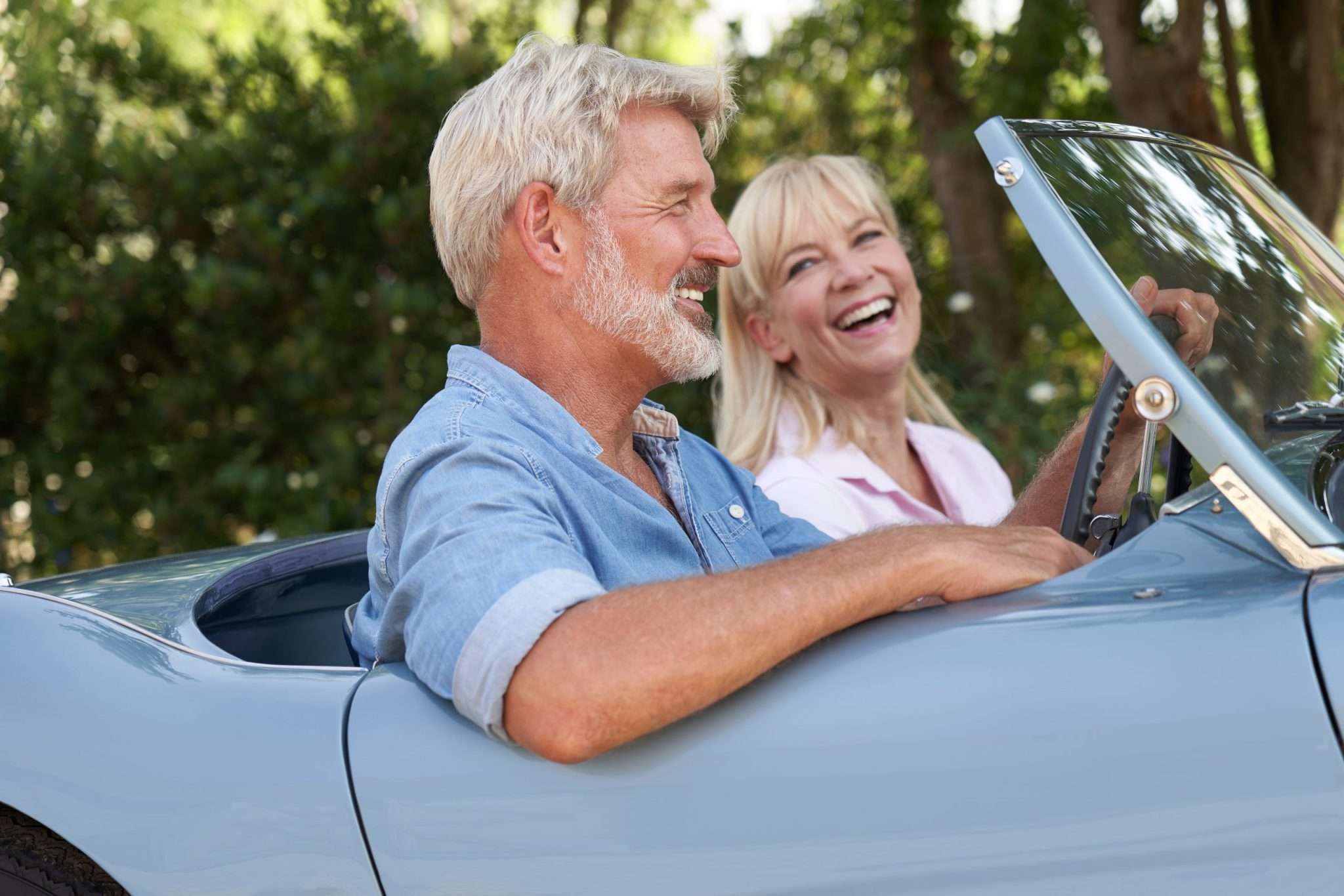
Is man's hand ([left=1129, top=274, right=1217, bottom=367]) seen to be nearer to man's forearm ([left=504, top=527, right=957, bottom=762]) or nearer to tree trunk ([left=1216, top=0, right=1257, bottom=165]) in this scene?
man's forearm ([left=504, top=527, right=957, bottom=762])

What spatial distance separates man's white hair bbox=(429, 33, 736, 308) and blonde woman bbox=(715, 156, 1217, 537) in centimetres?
99

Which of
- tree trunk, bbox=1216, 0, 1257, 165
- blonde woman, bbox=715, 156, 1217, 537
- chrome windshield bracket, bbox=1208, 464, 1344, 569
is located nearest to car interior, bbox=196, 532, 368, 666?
blonde woman, bbox=715, 156, 1217, 537

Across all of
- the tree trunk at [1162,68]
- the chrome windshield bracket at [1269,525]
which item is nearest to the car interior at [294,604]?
the chrome windshield bracket at [1269,525]

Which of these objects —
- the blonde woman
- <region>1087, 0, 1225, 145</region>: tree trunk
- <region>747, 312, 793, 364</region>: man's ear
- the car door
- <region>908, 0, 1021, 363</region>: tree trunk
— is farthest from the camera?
<region>908, 0, 1021, 363</region>: tree trunk

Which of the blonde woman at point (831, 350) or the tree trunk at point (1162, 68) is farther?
the tree trunk at point (1162, 68)

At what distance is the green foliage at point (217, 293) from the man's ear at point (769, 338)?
157 cm

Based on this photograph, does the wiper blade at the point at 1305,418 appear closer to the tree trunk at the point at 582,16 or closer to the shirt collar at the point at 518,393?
the shirt collar at the point at 518,393

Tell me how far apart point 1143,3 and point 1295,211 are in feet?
12.6

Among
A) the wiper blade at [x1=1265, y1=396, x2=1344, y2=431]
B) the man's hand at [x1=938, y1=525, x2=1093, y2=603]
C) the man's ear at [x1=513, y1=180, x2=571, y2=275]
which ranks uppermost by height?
the man's ear at [x1=513, y1=180, x2=571, y2=275]

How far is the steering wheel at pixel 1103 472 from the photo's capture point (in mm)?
1751

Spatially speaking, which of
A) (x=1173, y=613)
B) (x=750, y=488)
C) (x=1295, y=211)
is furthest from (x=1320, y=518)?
(x=750, y=488)

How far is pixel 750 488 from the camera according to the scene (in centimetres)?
252

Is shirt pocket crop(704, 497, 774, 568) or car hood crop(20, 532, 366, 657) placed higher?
car hood crop(20, 532, 366, 657)

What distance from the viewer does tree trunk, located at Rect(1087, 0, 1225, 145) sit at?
520cm
